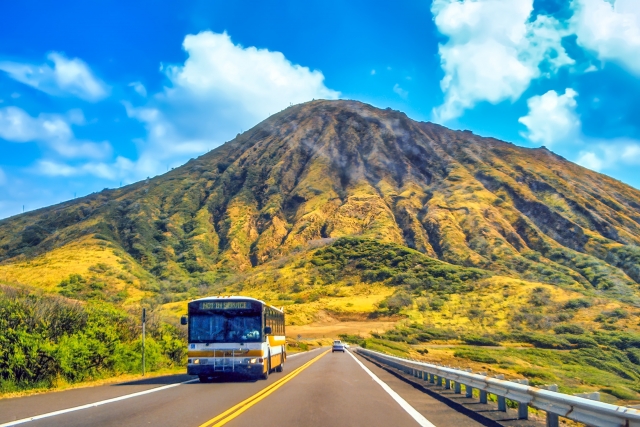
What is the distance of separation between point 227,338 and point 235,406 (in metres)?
6.88

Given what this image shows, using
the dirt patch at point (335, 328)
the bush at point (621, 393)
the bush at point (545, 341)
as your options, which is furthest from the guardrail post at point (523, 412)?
the dirt patch at point (335, 328)

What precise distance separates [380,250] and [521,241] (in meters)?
33.7

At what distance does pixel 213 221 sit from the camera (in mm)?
141375

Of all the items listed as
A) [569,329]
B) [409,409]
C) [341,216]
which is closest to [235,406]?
[409,409]

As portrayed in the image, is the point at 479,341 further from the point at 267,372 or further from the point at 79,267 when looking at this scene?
the point at 79,267

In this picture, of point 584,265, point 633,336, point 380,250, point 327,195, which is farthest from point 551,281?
point 327,195

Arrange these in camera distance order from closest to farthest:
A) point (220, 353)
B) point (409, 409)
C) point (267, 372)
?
point (409, 409)
point (220, 353)
point (267, 372)

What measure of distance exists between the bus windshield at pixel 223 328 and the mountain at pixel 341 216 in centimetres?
6970

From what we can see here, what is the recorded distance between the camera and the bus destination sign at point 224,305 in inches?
742

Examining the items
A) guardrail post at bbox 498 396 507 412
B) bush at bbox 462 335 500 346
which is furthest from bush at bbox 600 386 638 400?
bush at bbox 462 335 500 346

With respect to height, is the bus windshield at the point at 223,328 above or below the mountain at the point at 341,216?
below

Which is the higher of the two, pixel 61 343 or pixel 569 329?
pixel 61 343

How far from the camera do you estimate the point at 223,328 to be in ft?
60.9

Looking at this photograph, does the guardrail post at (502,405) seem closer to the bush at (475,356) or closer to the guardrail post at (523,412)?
the guardrail post at (523,412)
